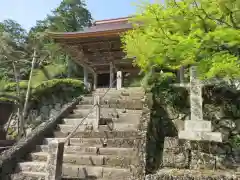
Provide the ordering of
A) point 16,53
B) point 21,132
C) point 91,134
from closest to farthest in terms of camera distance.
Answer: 1. point 91,134
2. point 21,132
3. point 16,53

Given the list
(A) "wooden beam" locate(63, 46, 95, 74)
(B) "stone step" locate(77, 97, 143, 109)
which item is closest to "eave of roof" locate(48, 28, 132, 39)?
(A) "wooden beam" locate(63, 46, 95, 74)

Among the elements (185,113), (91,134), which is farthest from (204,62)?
(91,134)

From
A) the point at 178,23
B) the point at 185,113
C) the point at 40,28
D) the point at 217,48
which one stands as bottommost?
the point at 185,113

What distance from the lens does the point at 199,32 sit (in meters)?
4.52

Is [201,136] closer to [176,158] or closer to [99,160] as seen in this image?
[176,158]

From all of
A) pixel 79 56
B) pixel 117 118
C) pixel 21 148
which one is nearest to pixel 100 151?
pixel 117 118

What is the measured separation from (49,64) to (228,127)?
1758 cm

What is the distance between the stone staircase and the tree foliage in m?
2.36

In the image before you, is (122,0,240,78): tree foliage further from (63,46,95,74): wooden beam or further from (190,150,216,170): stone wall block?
(63,46,95,74): wooden beam

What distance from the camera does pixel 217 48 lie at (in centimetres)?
490

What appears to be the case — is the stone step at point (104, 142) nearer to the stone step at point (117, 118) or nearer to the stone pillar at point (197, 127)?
the stone step at point (117, 118)

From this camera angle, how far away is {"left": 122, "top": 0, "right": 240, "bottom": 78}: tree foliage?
4.33 meters

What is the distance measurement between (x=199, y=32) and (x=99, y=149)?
371 cm

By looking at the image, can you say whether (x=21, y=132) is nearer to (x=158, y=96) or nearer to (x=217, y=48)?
(x=158, y=96)
